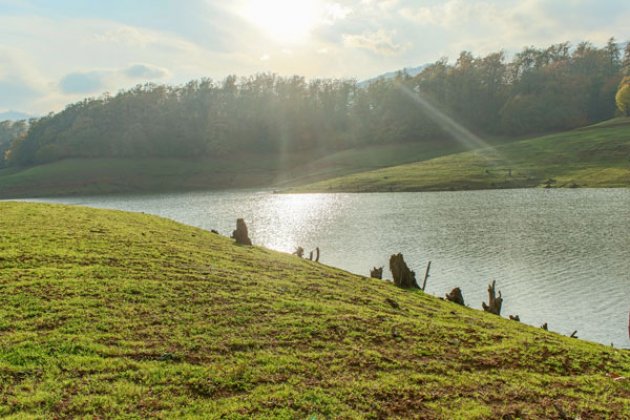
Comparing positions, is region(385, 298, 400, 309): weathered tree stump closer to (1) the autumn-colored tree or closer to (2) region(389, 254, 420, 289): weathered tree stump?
(2) region(389, 254, 420, 289): weathered tree stump

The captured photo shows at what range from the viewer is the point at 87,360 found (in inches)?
401

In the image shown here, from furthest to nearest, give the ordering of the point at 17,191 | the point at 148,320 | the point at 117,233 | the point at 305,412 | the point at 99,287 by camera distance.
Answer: the point at 17,191
the point at 117,233
the point at 99,287
the point at 148,320
the point at 305,412

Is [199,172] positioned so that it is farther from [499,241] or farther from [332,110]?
[499,241]

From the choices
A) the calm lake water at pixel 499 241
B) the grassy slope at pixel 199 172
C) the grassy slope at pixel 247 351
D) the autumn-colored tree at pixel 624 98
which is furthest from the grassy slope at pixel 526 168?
the grassy slope at pixel 247 351

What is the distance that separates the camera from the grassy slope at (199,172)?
13081 cm

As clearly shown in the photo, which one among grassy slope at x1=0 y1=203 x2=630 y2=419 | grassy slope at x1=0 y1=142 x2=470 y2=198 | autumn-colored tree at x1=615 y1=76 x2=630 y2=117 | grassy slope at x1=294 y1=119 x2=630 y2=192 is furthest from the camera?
grassy slope at x1=0 y1=142 x2=470 y2=198

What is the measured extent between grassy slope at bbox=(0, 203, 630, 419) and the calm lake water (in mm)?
7239

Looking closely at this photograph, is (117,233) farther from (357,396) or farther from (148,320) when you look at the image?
(357,396)

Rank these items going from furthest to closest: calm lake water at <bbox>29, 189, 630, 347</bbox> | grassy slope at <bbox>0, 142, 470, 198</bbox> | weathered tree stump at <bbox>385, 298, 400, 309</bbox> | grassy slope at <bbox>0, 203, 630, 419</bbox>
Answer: grassy slope at <bbox>0, 142, 470, 198</bbox>, calm lake water at <bbox>29, 189, 630, 347</bbox>, weathered tree stump at <bbox>385, 298, 400, 309</bbox>, grassy slope at <bbox>0, 203, 630, 419</bbox>

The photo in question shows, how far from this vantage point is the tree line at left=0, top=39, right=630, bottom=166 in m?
139

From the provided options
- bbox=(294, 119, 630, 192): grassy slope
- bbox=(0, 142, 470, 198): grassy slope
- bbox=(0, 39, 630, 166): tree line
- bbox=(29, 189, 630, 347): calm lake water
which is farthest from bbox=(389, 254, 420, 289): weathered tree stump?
bbox=(0, 39, 630, 166): tree line

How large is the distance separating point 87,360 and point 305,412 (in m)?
4.80

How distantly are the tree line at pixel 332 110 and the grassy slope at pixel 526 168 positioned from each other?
28037 millimetres

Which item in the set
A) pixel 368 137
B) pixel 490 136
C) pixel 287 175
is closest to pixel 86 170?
pixel 287 175
